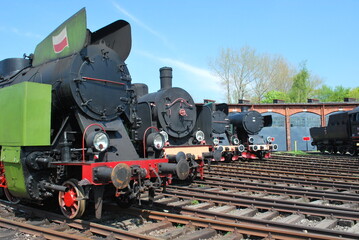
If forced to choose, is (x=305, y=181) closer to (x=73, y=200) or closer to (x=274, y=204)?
(x=274, y=204)

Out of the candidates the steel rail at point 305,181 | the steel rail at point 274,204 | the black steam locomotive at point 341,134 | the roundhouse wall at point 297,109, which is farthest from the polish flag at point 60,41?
the roundhouse wall at point 297,109

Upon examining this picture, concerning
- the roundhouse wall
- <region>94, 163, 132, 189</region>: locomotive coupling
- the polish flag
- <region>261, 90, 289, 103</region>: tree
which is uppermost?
<region>261, 90, 289, 103</region>: tree

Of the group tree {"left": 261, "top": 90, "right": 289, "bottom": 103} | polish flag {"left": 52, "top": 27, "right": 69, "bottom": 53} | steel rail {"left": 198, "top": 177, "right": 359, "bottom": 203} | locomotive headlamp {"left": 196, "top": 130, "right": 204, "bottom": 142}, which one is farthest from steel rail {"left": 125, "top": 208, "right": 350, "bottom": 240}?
tree {"left": 261, "top": 90, "right": 289, "bottom": 103}

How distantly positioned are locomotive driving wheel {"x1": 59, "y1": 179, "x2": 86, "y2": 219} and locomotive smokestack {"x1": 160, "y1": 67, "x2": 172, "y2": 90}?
6.19 m

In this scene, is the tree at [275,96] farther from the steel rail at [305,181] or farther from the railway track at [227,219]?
the railway track at [227,219]

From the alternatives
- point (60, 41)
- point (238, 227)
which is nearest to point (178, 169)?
point (238, 227)

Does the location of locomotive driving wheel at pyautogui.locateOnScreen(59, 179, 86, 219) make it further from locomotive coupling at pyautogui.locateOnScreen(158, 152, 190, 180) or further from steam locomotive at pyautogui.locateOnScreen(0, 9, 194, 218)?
locomotive coupling at pyautogui.locateOnScreen(158, 152, 190, 180)

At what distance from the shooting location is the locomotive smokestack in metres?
10.8

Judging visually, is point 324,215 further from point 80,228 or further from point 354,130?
point 354,130

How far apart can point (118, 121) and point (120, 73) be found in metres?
0.91

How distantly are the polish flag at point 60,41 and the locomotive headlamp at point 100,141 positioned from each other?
178 cm

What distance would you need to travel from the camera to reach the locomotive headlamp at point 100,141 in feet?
16.5

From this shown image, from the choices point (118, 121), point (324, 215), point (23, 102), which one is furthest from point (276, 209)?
point (23, 102)

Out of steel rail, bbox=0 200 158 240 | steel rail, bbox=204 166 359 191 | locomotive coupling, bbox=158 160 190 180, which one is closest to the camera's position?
steel rail, bbox=0 200 158 240
